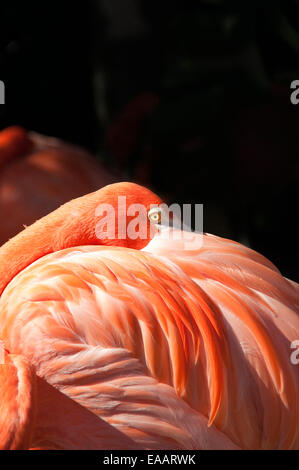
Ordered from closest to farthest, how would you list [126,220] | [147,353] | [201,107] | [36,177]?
1. [147,353]
2. [126,220]
3. [36,177]
4. [201,107]

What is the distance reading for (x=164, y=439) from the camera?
4.25ft

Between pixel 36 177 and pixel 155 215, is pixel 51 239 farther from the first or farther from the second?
pixel 36 177

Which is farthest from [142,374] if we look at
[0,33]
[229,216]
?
[0,33]

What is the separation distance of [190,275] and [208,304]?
79 mm

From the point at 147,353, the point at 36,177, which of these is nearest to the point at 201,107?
the point at 36,177

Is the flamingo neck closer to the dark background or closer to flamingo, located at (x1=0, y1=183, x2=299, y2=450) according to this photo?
flamingo, located at (x1=0, y1=183, x2=299, y2=450)

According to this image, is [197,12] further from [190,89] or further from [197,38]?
[190,89]

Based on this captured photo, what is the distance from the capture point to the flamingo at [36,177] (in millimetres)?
2545

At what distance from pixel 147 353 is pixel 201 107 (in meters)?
1.99

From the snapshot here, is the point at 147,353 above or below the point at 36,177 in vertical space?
below

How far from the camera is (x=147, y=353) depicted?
1.34m

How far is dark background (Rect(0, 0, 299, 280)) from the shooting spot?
3.12 metres

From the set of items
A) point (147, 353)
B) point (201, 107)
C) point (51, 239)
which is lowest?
point (147, 353)

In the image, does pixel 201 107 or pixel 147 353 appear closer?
pixel 147 353
